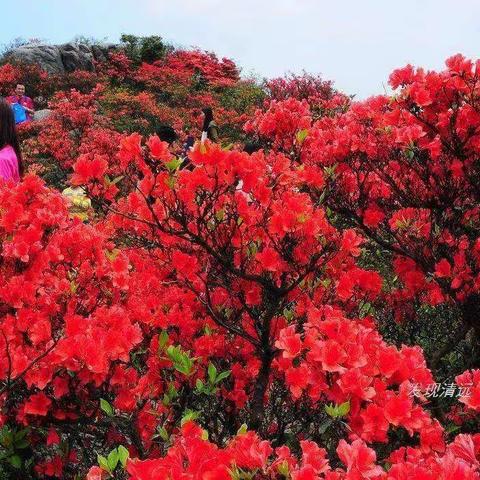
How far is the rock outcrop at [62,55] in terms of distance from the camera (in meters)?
21.3

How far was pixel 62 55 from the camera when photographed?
74.8ft

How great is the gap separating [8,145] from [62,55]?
70.7ft

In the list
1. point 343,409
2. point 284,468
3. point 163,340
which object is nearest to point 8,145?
point 163,340

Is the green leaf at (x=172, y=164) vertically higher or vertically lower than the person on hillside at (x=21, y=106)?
lower

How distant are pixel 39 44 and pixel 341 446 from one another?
24.4 m

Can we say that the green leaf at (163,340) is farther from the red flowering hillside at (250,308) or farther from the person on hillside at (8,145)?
the person on hillside at (8,145)

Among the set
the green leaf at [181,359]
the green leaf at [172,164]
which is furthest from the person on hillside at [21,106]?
the green leaf at [181,359]

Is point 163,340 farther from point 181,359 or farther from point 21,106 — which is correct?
point 21,106

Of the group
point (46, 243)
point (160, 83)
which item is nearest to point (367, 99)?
point (46, 243)

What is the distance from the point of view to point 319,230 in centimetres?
229

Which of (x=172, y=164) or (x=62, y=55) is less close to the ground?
(x=62, y=55)

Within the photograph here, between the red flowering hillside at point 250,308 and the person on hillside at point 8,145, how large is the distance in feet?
2.07

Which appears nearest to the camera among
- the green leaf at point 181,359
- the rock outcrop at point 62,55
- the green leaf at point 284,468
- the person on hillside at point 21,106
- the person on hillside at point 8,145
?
the green leaf at point 284,468

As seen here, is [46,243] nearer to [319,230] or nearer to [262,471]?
[319,230]
